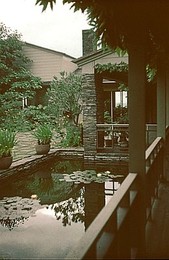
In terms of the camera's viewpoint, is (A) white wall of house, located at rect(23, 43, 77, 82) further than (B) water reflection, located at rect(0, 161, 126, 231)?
Yes

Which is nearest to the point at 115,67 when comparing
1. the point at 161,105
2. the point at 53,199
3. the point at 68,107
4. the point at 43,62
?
the point at 68,107

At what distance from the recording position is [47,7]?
284 cm

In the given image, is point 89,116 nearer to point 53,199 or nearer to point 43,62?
point 53,199

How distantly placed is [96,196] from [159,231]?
4136mm

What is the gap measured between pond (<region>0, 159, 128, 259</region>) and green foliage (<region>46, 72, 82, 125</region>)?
157 inches

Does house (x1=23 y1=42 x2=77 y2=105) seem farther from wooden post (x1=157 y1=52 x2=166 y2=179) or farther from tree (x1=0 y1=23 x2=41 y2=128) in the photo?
wooden post (x1=157 y1=52 x2=166 y2=179)

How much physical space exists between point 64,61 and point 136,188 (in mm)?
22639

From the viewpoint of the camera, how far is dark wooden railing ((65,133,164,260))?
2037mm

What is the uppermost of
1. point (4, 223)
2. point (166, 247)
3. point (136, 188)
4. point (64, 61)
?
point (64, 61)

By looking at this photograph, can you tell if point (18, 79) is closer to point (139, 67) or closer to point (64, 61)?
point (64, 61)

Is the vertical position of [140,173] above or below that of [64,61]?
below

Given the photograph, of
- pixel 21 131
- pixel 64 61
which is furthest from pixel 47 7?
pixel 64 61

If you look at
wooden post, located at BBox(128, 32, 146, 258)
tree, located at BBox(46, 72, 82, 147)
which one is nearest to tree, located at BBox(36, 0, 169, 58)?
wooden post, located at BBox(128, 32, 146, 258)

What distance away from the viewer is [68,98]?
15.8 m
